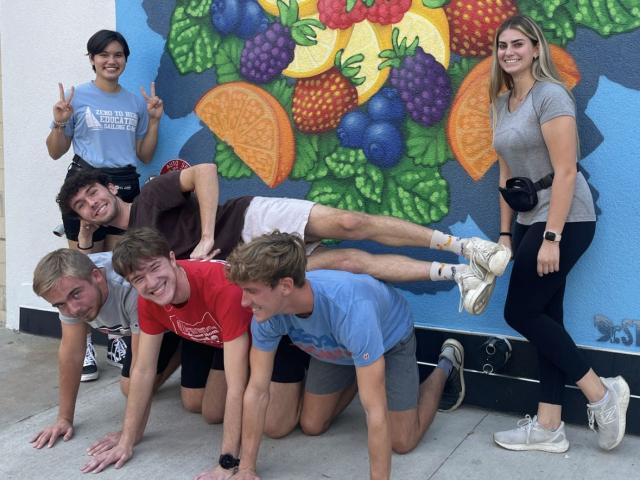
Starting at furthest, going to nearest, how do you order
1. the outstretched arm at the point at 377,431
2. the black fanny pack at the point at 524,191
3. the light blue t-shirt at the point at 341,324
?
1. the black fanny pack at the point at 524,191
2. the light blue t-shirt at the point at 341,324
3. the outstretched arm at the point at 377,431

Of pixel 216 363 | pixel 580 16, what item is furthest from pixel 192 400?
pixel 580 16

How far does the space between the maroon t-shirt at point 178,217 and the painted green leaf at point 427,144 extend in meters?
0.88

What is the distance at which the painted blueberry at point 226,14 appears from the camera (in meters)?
4.33

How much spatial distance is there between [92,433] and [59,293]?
84 cm

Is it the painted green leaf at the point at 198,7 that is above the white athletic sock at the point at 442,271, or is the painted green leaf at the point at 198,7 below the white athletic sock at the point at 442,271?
above

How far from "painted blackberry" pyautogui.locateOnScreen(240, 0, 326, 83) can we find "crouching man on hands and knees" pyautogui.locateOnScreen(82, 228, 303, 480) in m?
1.36

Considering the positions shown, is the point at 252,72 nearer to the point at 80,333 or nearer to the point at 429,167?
the point at 429,167

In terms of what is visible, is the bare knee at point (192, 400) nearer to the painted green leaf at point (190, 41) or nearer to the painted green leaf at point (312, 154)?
the painted green leaf at point (312, 154)

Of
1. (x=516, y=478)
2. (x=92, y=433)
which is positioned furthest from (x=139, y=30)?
(x=516, y=478)

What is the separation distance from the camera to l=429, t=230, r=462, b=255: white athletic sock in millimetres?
3631

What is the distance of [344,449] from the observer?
3439mm

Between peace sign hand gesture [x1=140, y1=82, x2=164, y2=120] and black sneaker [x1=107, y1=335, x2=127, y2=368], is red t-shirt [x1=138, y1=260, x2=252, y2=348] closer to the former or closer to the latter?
black sneaker [x1=107, y1=335, x2=127, y2=368]

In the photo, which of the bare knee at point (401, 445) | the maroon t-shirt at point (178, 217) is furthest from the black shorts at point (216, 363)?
the bare knee at point (401, 445)

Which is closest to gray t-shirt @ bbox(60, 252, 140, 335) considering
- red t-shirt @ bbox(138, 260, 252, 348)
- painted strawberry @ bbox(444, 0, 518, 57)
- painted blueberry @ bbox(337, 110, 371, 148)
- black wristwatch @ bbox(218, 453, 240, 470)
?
red t-shirt @ bbox(138, 260, 252, 348)
